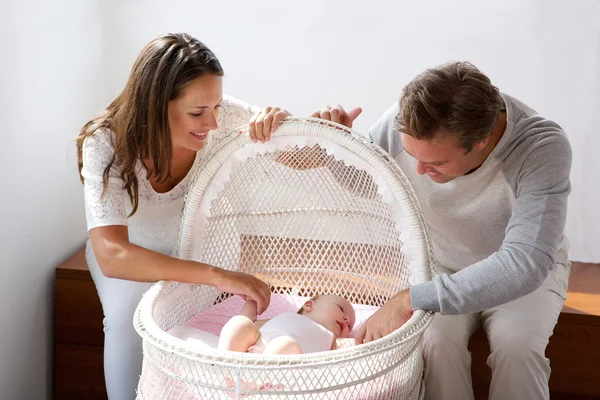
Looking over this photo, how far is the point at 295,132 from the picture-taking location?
1.70m

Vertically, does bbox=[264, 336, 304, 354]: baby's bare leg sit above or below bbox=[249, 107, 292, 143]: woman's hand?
below

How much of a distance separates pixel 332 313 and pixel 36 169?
0.93 metres

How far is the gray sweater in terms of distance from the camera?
151 cm

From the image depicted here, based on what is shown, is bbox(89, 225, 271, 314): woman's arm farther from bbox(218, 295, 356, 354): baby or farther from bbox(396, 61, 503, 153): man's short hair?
bbox(396, 61, 503, 153): man's short hair

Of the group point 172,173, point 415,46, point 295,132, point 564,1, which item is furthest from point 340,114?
point 564,1

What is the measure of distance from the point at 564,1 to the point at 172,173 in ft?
4.29

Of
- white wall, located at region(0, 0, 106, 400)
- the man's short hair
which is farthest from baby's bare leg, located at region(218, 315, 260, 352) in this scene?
white wall, located at region(0, 0, 106, 400)

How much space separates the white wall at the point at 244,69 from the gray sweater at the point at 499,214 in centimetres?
69

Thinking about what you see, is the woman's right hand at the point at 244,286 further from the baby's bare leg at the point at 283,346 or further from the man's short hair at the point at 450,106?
the man's short hair at the point at 450,106

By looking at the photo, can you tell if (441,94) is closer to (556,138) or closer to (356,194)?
(556,138)

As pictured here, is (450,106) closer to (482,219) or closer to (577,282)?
(482,219)

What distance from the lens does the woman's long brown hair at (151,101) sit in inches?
66.7

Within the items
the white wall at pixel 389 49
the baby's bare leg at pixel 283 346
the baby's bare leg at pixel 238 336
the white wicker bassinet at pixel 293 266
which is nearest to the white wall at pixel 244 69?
the white wall at pixel 389 49

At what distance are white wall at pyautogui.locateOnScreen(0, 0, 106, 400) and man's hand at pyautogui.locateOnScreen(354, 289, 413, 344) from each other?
0.98m
